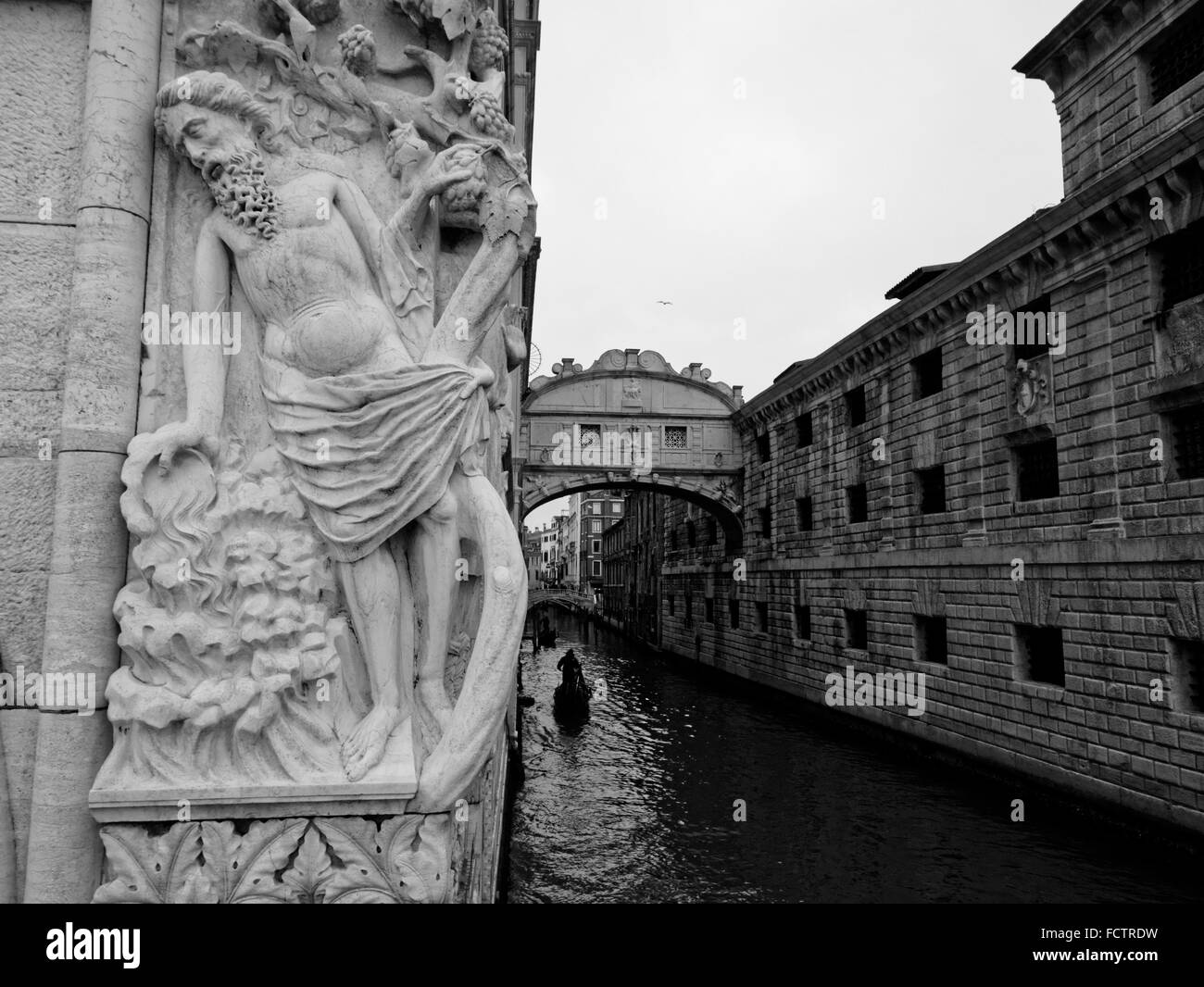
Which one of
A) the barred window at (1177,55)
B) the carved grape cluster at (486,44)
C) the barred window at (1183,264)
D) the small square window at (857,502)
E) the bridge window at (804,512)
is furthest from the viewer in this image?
the bridge window at (804,512)

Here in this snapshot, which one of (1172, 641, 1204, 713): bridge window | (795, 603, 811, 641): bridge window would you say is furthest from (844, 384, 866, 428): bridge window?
(1172, 641, 1204, 713): bridge window

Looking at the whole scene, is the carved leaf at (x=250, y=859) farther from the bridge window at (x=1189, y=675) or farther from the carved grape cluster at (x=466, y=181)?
the bridge window at (x=1189, y=675)

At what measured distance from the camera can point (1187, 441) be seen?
9.88m

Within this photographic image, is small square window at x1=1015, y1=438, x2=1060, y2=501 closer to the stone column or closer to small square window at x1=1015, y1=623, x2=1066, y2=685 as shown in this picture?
Result: small square window at x1=1015, y1=623, x2=1066, y2=685

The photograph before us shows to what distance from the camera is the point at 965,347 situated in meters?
14.1

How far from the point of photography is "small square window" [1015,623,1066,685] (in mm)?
12094

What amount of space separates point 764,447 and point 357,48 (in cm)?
2200

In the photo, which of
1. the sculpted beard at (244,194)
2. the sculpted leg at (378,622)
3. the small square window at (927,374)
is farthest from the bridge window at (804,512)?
the sculpted beard at (244,194)

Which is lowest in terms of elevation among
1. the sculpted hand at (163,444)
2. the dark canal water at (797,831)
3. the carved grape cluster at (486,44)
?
the dark canal water at (797,831)

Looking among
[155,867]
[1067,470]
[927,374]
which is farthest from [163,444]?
[927,374]

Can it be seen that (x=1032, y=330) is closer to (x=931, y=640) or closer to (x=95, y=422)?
(x=931, y=640)

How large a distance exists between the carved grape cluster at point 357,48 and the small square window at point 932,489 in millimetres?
14320

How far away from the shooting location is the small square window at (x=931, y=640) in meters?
15.1
